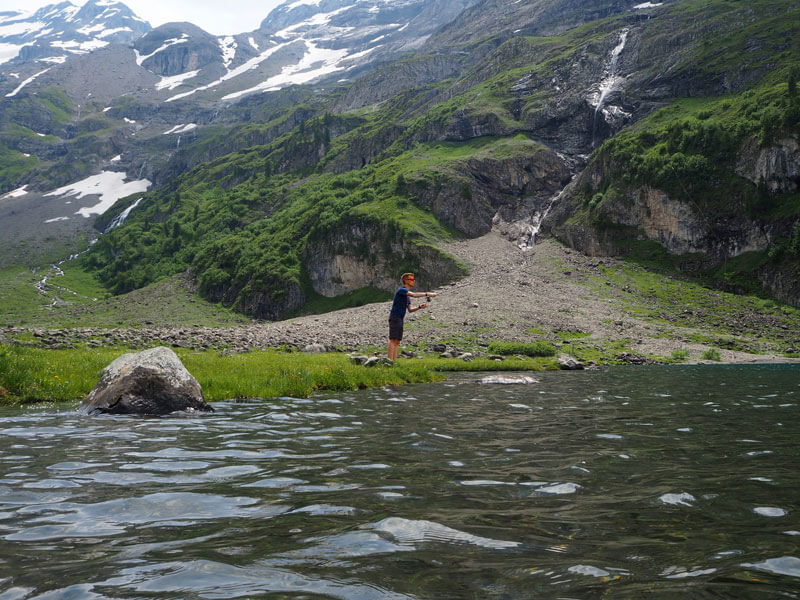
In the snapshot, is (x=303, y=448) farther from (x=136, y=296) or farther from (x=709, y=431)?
(x=136, y=296)

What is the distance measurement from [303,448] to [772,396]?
17.7m

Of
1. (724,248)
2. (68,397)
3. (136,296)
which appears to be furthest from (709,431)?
(136,296)

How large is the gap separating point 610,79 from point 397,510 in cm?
16376

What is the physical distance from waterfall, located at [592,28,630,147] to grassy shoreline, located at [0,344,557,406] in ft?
436

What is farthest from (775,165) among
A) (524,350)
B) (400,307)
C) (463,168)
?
(400,307)

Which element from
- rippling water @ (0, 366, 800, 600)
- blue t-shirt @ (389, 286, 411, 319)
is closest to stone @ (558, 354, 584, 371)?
blue t-shirt @ (389, 286, 411, 319)

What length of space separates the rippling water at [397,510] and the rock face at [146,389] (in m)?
1.53

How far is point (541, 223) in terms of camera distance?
400ft

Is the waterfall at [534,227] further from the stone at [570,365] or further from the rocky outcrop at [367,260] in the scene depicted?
the stone at [570,365]

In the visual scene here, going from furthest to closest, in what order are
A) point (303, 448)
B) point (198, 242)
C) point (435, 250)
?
point (198, 242)
point (435, 250)
point (303, 448)

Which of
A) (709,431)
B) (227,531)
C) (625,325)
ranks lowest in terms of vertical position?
(625,325)

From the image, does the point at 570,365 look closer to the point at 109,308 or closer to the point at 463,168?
the point at 463,168

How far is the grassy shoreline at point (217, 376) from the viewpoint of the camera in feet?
49.6

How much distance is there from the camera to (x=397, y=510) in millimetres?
5520
